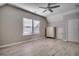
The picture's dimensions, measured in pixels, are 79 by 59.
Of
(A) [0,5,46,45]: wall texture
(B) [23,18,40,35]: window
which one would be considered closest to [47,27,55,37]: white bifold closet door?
(A) [0,5,46,45]: wall texture

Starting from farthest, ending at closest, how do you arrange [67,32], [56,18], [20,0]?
1. [67,32]
2. [56,18]
3. [20,0]

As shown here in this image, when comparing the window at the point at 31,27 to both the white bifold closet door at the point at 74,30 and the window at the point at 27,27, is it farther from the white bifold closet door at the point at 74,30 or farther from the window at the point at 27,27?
the white bifold closet door at the point at 74,30

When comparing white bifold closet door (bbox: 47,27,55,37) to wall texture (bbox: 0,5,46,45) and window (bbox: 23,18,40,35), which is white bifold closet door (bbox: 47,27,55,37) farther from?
window (bbox: 23,18,40,35)

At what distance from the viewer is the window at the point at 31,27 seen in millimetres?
2556

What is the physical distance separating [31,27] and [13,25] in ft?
2.32

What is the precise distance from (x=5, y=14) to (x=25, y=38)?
117 centimetres

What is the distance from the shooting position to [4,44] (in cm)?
257

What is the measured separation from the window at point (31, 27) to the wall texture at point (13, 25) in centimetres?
13

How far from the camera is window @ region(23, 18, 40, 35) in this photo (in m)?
2.56

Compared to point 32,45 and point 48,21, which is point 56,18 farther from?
point 32,45

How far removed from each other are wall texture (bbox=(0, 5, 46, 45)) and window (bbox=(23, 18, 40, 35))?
133mm

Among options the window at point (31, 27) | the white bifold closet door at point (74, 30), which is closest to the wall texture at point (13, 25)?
the window at point (31, 27)

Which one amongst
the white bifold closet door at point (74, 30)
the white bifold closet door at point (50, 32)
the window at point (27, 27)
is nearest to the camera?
the window at point (27, 27)

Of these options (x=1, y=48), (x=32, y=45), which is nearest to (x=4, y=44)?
(x=1, y=48)
